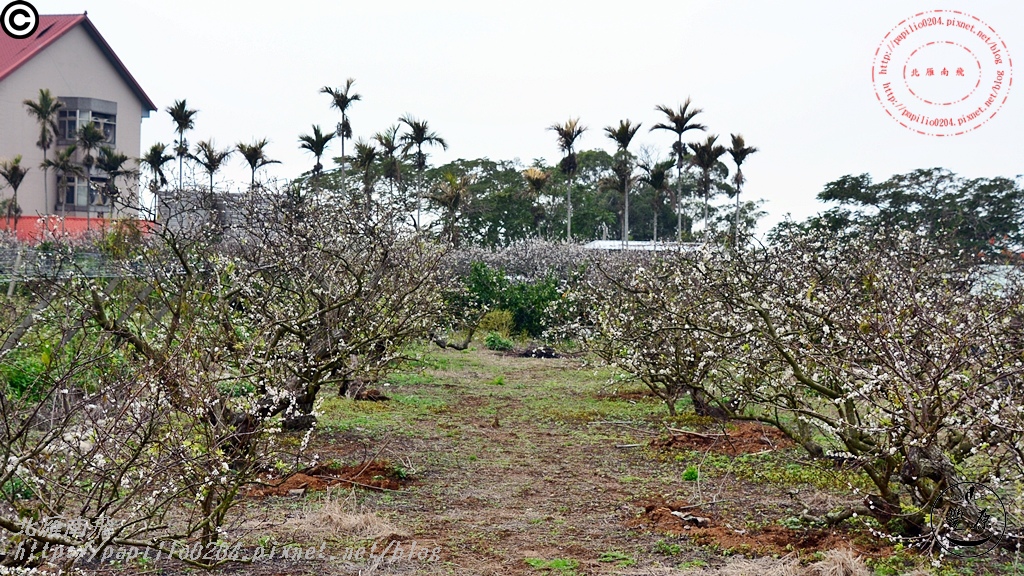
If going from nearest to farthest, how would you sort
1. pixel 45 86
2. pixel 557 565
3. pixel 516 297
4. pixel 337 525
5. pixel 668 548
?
pixel 557 565 → pixel 668 548 → pixel 337 525 → pixel 516 297 → pixel 45 86

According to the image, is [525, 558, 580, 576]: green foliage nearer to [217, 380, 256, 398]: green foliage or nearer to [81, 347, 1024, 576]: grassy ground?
[81, 347, 1024, 576]: grassy ground

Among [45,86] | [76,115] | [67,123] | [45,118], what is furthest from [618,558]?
[67,123]

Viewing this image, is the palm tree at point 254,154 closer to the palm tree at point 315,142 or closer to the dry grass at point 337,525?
the palm tree at point 315,142

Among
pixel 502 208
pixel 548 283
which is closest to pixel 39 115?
pixel 502 208

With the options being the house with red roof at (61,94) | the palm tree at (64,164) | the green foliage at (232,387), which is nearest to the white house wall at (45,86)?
the house with red roof at (61,94)

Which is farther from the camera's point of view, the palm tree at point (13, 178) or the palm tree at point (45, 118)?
the palm tree at point (45, 118)

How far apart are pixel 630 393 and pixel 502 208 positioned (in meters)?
31.8

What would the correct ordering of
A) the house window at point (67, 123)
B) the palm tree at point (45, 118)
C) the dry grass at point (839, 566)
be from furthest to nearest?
the house window at point (67, 123)
the palm tree at point (45, 118)
the dry grass at point (839, 566)

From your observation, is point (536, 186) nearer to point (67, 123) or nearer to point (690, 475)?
point (67, 123)

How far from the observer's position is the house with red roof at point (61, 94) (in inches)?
1821

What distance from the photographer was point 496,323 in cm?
2431

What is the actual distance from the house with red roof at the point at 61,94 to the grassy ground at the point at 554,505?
132ft

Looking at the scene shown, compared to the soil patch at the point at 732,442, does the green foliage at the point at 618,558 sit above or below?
below

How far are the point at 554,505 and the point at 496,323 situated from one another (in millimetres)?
16859
